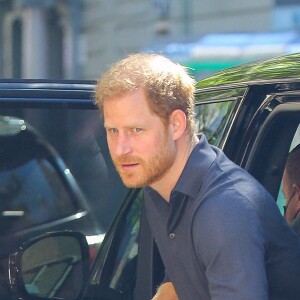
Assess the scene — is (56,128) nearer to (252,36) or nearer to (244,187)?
(244,187)

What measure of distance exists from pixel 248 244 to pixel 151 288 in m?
0.94

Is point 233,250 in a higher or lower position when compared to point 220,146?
lower

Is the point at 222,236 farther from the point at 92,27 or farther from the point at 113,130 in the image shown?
the point at 92,27

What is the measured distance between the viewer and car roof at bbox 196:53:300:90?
257 centimetres

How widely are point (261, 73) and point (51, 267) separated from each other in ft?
3.06

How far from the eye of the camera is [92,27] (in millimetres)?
19812

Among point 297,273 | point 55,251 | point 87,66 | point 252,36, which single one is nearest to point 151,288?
point 55,251

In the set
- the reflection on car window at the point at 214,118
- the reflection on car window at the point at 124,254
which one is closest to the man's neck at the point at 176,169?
the reflection on car window at the point at 214,118

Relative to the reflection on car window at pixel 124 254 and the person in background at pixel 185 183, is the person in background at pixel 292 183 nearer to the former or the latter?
the reflection on car window at pixel 124 254

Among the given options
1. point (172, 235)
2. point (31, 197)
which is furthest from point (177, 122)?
point (31, 197)

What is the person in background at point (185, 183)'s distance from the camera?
2.08 m

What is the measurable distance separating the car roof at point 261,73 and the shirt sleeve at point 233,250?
538 mm

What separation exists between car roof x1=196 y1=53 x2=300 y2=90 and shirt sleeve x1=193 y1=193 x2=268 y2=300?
54 cm

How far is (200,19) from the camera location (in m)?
18.0
